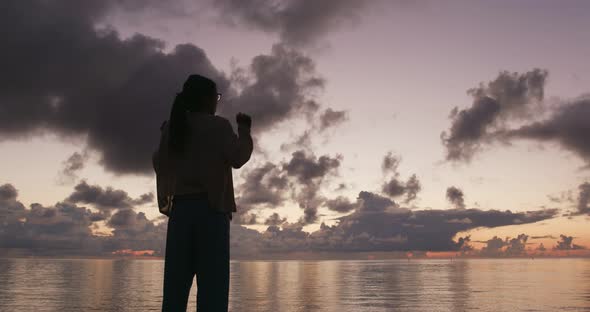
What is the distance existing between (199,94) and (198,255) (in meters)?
1.19

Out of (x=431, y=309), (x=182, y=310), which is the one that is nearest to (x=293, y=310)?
(x=431, y=309)

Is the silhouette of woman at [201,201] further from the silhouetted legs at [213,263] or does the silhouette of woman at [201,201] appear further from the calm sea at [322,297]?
the calm sea at [322,297]

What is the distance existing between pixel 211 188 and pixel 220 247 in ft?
1.35

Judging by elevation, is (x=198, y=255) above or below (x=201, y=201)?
below

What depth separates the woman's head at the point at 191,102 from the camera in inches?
144

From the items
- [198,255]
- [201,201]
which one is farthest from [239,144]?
[198,255]

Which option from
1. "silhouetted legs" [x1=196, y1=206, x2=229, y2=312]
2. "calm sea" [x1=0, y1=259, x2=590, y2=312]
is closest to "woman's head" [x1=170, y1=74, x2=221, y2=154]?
"silhouetted legs" [x1=196, y1=206, x2=229, y2=312]

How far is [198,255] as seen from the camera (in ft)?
11.6

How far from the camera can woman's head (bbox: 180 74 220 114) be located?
12.5 ft

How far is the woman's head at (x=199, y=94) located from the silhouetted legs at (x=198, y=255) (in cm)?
74

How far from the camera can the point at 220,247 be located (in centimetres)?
350

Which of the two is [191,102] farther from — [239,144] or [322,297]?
[322,297]

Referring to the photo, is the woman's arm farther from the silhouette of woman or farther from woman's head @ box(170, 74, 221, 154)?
woman's head @ box(170, 74, 221, 154)

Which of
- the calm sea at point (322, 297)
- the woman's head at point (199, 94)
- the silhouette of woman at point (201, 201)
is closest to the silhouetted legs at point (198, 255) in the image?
the silhouette of woman at point (201, 201)
